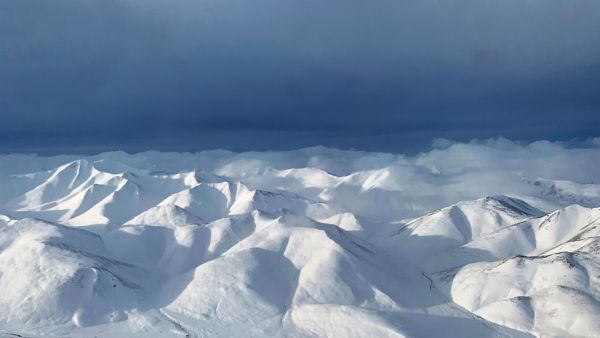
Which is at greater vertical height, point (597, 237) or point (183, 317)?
point (597, 237)

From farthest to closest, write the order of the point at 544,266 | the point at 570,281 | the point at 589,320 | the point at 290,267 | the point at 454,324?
the point at 290,267
the point at 544,266
the point at 570,281
the point at 454,324
the point at 589,320

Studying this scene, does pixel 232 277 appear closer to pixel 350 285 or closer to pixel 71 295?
pixel 350 285

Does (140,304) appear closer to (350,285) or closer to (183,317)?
(183,317)

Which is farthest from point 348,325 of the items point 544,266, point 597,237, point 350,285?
point 597,237

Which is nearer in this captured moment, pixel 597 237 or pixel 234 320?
pixel 234 320

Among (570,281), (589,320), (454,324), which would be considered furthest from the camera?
(570,281)

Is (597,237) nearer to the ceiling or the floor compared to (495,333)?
nearer to the ceiling

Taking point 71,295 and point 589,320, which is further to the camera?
point 71,295

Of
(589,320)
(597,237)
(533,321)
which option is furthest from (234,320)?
(597,237)

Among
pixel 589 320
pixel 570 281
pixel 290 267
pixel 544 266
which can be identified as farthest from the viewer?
pixel 290 267
